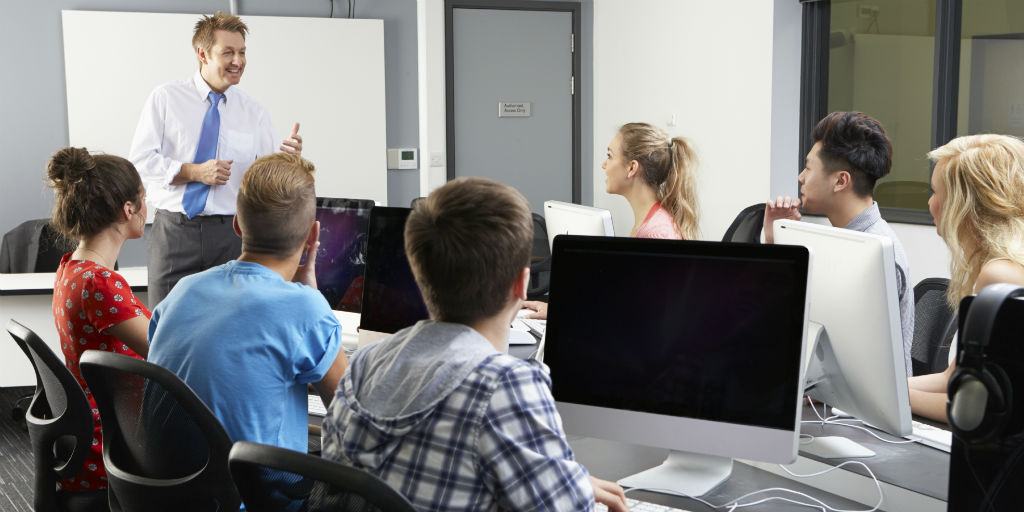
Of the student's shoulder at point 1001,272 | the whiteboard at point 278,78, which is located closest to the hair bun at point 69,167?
the student's shoulder at point 1001,272

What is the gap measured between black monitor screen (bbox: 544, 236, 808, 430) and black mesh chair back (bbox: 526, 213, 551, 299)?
9.59ft

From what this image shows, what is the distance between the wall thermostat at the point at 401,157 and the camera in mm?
6223

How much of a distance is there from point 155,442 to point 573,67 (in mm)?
5226

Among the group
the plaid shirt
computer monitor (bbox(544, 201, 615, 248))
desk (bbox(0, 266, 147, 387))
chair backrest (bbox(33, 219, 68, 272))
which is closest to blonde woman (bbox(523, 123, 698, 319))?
computer monitor (bbox(544, 201, 615, 248))

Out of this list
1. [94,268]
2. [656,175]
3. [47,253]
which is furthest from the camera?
[47,253]

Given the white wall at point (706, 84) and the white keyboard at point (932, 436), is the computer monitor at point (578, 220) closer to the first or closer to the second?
the white keyboard at point (932, 436)

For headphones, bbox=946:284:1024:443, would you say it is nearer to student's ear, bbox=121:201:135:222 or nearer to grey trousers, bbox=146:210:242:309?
student's ear, bbox=121:201:135:222

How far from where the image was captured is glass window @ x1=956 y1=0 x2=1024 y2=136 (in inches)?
157

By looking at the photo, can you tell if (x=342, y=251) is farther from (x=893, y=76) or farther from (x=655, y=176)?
(x=893, y=76)

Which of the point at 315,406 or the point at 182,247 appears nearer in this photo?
the point at 315,406

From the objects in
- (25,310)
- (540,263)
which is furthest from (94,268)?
(540,263)

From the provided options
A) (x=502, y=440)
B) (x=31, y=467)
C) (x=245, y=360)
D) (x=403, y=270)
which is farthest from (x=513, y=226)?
(x=31, y=467)

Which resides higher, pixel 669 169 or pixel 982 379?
pixel 669 169

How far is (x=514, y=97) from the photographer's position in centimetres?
626
